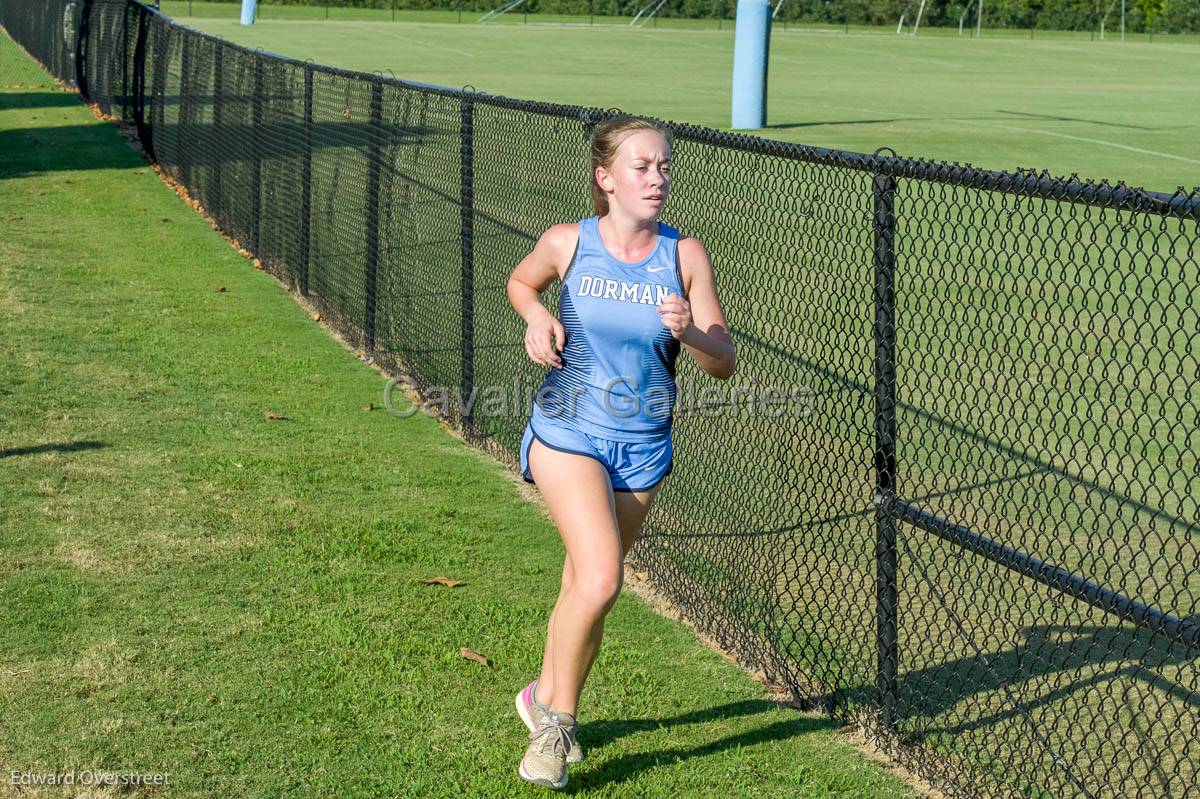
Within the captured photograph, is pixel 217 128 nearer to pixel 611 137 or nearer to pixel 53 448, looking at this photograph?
pixel 53 448

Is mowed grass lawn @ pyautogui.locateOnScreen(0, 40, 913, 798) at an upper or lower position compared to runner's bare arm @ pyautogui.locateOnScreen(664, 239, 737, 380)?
lower

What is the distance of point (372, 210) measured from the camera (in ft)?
32.7

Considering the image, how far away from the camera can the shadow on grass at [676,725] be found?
4.48 metres

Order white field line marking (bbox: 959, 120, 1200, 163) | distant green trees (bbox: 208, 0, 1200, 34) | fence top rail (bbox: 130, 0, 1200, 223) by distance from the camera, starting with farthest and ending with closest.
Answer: distant green trees (bbox: 208, 0, 1200, 34)
white field line marking (bbox: 959, 120, 1200, 163)
fence top rail (bbox: 130, 0, 1200, 223)

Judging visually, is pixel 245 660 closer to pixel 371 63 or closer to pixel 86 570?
pixel 86 570

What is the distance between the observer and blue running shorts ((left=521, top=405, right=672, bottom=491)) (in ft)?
13.5

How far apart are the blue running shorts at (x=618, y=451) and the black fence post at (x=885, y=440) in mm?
800

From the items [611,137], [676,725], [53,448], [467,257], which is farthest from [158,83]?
[611,137]

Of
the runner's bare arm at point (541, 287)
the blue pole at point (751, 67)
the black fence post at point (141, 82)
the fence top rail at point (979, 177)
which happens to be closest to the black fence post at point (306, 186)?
the fence top rail at point (979, 177)

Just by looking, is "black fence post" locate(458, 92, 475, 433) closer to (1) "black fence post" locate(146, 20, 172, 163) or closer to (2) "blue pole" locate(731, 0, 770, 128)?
(1) "black fence post" locate(146, 20, 172, 163)

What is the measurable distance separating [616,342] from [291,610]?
215 centimetres

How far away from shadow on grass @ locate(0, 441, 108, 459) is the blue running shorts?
13.6ft

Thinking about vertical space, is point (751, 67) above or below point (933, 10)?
below

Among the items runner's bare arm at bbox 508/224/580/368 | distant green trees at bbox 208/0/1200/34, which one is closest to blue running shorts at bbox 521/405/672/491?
runner's bare arm at bbox 508/224/580/368
